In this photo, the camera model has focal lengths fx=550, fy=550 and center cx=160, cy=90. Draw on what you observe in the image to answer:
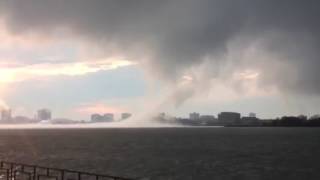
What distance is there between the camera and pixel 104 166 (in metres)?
84.8

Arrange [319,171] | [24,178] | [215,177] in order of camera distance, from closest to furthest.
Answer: [24,178], [215,177], [319,171]

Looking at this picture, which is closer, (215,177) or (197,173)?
(215,177)

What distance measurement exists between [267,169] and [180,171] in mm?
14711

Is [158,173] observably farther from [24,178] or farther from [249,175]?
Answer: [24,178]

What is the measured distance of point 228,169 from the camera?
8075cm

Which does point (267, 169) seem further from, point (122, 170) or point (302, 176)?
point (122, 170)

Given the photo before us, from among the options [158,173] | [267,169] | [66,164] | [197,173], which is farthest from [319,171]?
[66,164]

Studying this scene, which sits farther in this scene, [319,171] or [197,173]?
[319,171]

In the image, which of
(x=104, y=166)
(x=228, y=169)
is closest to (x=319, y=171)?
(x=228, y=169)

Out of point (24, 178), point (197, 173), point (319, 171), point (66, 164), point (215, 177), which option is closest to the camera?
point (24, 178)

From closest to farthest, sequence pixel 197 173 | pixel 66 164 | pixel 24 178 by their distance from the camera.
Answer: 1. pixel 24 178
2. pixel 197 173
3. pixel 66 164

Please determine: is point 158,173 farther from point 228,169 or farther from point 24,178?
point 24,178

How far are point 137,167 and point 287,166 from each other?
25062 mm

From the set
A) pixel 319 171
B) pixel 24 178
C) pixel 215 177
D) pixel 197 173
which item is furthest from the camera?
pixel 319 171
